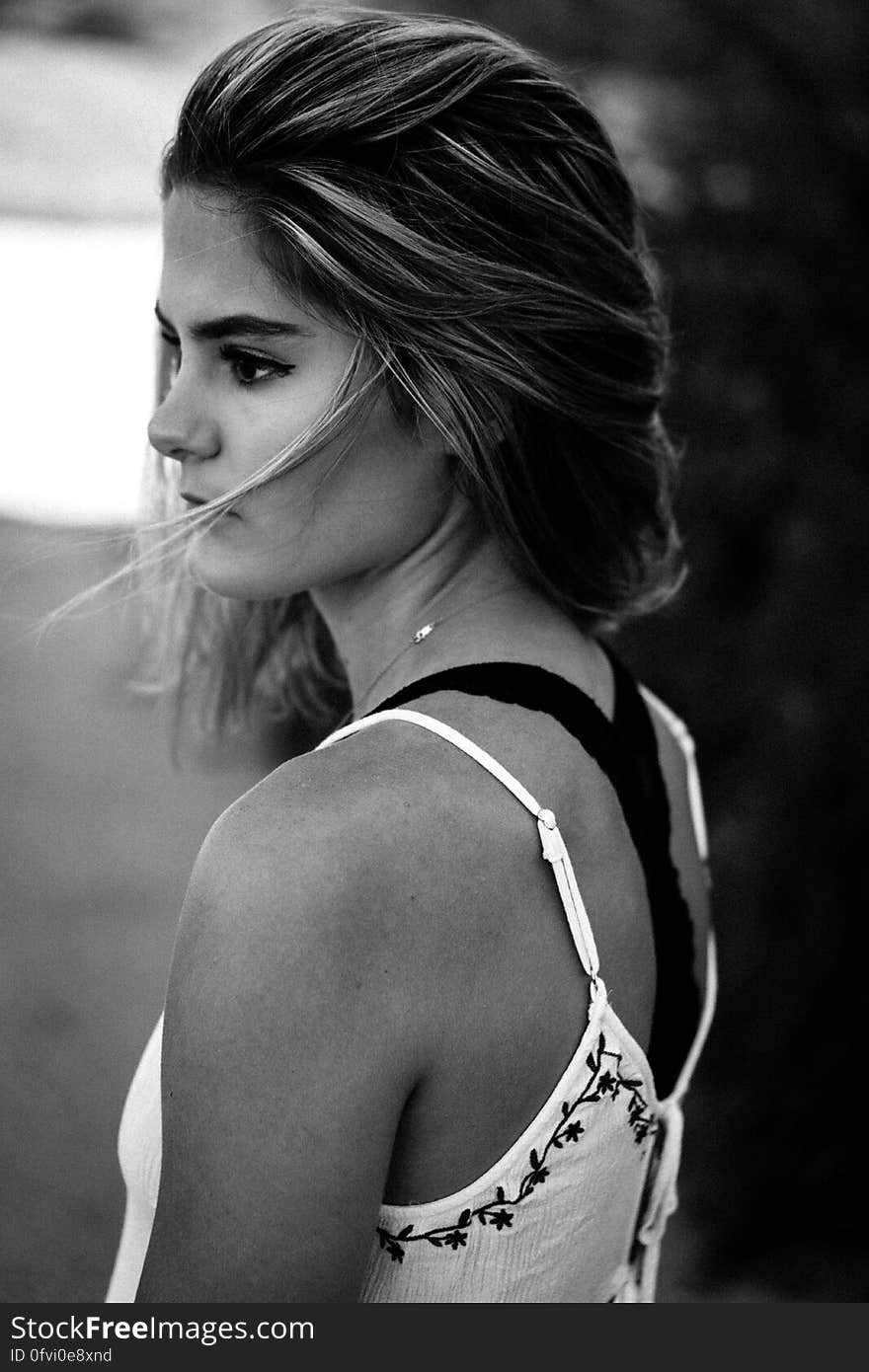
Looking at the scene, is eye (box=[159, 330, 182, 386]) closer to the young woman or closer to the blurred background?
the young woman

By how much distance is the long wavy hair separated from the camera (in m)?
1.32

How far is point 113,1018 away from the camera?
4590 mm

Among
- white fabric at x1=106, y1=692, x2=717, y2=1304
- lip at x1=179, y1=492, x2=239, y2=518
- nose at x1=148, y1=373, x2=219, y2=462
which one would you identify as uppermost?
nose at x1=148, y1=373, x2=219, y2=462

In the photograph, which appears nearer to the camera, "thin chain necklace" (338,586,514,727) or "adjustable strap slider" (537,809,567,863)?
"adjustable strap slider" (537,809,567,863)

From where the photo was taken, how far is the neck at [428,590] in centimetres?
150

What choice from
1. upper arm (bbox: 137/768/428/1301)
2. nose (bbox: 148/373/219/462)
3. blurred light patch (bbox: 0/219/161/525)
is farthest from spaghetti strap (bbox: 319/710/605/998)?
blurred light patch (bbox: 0/219/161/525)

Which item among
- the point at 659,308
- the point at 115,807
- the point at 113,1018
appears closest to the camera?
the point at 659,308

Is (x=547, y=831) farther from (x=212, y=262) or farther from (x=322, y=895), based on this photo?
(x=212, y=262)

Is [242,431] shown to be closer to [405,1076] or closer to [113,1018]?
[405,1076]

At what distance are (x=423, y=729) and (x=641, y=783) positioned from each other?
1.10 feet

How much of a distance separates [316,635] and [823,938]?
1325mm

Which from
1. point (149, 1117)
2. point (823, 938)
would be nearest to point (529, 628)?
point (149, 1117)

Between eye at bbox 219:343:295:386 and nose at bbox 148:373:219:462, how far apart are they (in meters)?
0.05

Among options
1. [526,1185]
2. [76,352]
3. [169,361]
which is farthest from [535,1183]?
[76,352]
